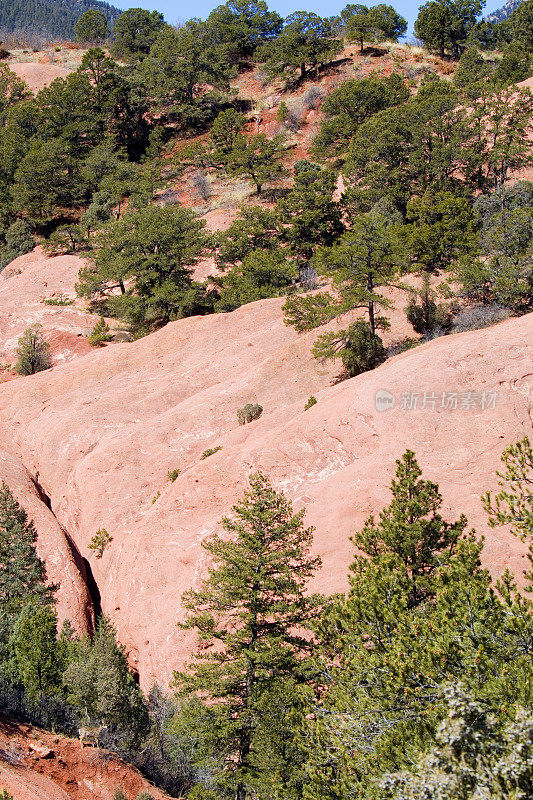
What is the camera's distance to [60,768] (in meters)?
17.0

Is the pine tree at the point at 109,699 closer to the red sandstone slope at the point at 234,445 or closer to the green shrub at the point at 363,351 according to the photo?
the red sandstone slope at the point at 234,445

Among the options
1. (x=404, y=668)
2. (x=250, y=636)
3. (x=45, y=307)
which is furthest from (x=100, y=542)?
(x=45, y=307)

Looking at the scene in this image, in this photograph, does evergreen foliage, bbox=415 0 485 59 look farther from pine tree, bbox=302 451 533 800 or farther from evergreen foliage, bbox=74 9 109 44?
pine tree, bbox=302 451 533 800

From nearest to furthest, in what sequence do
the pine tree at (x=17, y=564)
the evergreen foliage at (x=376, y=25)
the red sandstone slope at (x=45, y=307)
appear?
the pine tree at (x=17, y=564)
the red sandstone slope at (x=45, y=307)
the evergreen foliage at (x=376, y=25)

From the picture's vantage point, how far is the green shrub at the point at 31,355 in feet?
150

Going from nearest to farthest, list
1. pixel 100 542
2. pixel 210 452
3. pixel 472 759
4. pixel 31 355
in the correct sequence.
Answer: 1. pixel 472 759
2. pixel 100 542
3. pixel 210 452
4. pixel 31 355

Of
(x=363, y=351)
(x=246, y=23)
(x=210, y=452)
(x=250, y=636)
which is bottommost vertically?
(x=250, y=636)

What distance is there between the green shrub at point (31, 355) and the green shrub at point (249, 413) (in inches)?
860

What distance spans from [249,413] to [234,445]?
341 centimetres

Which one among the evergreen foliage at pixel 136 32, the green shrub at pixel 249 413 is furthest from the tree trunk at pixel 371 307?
the evergreen foliage at pixel 136 32

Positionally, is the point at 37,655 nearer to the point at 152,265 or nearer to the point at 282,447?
the point at 282,447

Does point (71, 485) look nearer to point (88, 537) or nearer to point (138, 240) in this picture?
point (88, 537)

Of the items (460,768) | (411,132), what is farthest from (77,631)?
(411,132)

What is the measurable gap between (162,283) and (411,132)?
23.5 meters
